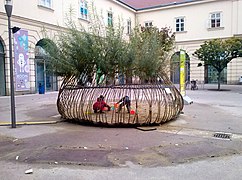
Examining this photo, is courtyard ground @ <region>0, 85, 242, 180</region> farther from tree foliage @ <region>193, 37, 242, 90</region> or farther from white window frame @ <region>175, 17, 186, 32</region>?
white window frame @ <region>175, 17, 186, 32</region>

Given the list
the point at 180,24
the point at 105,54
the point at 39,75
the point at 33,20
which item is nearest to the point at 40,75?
the point at 39,75

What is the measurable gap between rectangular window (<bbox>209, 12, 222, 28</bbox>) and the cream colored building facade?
0.22 metres

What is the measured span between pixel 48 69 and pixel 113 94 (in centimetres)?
247

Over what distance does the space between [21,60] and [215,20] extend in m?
22.1

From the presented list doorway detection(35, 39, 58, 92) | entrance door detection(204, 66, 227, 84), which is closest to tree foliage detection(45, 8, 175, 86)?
doorway detection(35, 39, 58, 92)

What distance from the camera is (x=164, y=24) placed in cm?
3052

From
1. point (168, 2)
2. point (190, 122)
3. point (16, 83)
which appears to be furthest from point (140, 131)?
point (168, 2)

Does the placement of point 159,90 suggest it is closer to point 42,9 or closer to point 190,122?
point 190,122

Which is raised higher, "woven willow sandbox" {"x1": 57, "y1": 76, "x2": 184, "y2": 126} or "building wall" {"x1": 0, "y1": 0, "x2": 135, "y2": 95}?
"building wall" {"x1": 0, "y1": 0, "x2": 135, "y2": 95}

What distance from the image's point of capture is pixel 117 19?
1702 cm

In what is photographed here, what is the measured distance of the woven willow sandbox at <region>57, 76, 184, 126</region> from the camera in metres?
7.15

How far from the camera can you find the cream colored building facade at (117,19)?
1683 cm

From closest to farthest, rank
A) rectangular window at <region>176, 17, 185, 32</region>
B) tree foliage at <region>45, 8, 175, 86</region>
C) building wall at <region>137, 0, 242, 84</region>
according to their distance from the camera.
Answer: tree foliage at <region>45, 8, 175, 86</region> < building wall at <region>137, 0, 242, 84</region> < rectangular window at <region>176, 17, 185, 32</region>

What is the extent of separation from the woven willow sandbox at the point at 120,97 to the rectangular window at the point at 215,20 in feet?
76.0
